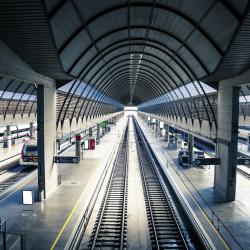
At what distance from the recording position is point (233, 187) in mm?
19781

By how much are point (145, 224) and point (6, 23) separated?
1203 centimetres

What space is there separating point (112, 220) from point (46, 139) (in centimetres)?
688

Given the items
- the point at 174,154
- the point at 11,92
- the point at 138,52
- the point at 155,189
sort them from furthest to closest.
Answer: the point at 174,154, the point at 11,92, the point at 138,52, the point at 155,189

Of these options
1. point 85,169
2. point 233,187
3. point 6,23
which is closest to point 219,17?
point 6,23

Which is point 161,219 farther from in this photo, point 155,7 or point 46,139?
point 155,7

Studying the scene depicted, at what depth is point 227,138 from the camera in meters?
19.9

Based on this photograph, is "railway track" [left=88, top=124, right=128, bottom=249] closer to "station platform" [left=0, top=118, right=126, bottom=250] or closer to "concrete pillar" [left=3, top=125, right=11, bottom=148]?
"station platform" [left=0, top=118, right=126, bottom=250]

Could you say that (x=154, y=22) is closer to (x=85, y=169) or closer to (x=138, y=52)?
(x=138, y=52)

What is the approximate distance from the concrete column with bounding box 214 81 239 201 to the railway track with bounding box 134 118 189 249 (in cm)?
393

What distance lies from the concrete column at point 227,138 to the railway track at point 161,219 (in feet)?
12.9

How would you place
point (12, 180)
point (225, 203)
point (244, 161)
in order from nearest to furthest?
point (244, 161) → point (225, 203) → point (12, 180)

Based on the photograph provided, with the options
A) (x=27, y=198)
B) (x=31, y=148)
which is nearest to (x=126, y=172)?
(x=31, y=148)

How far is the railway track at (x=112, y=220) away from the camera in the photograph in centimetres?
1422

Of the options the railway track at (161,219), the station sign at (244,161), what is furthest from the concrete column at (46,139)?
the station sign at (244,161)
